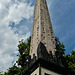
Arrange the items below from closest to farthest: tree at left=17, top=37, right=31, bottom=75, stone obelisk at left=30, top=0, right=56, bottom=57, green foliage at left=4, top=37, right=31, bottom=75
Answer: stone obelisk at left=30, top=0, right=56, bottom=57, green foliage at left=4, top=37, right=31, bottom=75, tree at left=17, top=37, right=31, bottom=75

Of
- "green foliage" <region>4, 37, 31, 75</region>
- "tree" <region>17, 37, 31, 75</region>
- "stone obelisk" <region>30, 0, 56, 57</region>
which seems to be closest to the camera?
"stone obelisk" <region>30, 0, 56, 57</region>

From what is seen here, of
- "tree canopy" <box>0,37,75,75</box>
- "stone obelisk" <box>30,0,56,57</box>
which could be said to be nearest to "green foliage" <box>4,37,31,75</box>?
"tree canopy" <box>0,37,75,75</box>

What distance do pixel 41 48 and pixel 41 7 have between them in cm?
624

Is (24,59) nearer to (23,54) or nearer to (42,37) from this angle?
(23,54)

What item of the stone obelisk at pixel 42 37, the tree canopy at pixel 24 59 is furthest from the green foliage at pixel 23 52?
the stone obelisk at pixel 42 37

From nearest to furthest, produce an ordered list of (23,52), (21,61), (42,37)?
(42,37), (21,61), (23,52)

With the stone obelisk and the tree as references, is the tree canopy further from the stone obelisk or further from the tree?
the stone obelisk

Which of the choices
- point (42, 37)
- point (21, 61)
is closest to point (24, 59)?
point (21, 61)

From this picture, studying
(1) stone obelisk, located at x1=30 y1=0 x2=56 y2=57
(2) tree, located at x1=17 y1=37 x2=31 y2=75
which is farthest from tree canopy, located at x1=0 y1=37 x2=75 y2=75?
(1) stone obelisk, located at x1=30 y1=0 x2=56 y2=57

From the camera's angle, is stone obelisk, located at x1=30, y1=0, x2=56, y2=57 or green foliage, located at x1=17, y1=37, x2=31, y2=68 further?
green foliage, located at x1=17, y1=37, x2=31, y2=68

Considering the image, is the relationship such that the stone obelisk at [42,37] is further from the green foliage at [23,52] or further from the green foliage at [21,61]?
the green foliage at [23,52]

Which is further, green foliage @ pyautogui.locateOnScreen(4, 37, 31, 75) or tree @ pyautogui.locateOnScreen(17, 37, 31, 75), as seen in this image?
tree @ pyautogui.locateOnScreen(17, 37, 31, 75)

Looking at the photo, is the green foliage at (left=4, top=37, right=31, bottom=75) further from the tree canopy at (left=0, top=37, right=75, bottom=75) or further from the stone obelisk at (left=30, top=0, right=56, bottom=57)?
the stone obelisk at (left=30, top=0, right=56, bottom=57)

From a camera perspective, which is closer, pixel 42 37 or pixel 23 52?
pixel 42 37
